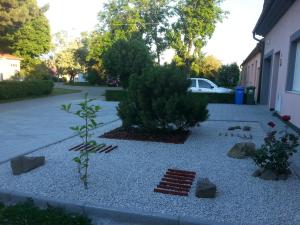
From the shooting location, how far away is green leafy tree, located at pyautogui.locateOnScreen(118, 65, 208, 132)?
23.4 ft

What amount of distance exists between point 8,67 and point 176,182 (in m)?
32.5

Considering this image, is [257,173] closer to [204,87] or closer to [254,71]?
[204,87]

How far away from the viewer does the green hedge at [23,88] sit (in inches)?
723

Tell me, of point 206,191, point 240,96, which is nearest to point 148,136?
point 206,191

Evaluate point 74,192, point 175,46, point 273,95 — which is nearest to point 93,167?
point 74,192

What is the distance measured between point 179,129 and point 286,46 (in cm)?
530

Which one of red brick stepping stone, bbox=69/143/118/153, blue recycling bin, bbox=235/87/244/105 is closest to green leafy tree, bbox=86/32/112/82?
blue recycling bin, bbox=235/87/244/105

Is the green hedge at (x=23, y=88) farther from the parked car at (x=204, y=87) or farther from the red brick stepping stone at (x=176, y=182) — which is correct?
the red brick stepping stone at (x=176, y=182)

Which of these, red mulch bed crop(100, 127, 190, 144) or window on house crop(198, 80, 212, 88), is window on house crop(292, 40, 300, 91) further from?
window on house crop(198, 80, 212, 88)

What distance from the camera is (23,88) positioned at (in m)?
20.3

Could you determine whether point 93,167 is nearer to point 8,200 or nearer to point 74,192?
point 74,192

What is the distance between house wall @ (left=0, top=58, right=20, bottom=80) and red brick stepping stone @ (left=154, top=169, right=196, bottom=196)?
103ft

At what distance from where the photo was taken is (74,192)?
156 inches

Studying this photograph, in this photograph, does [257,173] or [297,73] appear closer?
[257,173]
